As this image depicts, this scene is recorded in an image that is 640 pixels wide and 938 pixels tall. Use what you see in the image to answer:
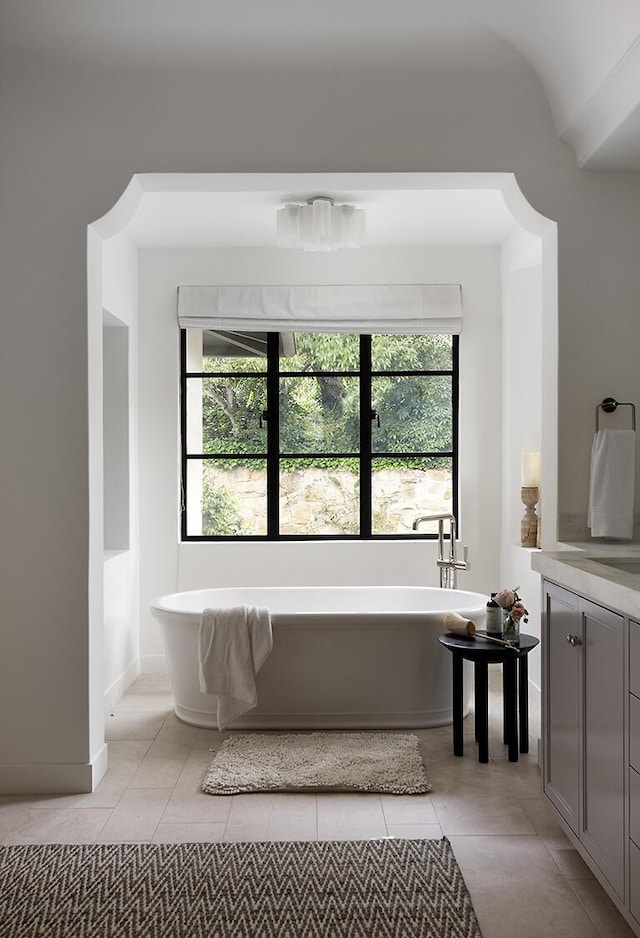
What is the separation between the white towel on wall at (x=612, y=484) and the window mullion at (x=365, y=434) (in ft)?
7.54

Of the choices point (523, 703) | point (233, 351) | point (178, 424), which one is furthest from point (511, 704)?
point (233, 351)

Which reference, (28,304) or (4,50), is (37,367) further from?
(4,50)

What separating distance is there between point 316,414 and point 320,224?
4.95 ft

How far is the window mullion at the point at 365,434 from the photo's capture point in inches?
208

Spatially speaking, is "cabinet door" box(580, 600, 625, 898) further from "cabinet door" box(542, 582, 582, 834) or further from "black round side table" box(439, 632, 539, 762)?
"black round side table" box(439, 632, 539, 762)

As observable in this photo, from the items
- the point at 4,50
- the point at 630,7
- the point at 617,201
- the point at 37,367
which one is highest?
the point at 4,50

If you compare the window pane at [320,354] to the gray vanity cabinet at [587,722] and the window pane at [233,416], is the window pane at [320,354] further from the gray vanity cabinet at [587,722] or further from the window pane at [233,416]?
the gray vanity cabinet at [587,722]

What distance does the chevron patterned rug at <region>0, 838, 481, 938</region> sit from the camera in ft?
7.43

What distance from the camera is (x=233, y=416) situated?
5.31 meters

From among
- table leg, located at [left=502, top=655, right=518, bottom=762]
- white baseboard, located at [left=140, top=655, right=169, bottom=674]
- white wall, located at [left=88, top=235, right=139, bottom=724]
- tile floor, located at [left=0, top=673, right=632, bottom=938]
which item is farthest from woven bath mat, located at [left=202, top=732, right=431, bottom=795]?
white baseboard, located at [left=140, top=655, right=169, bottom=674]

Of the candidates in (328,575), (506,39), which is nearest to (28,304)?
(506,39)

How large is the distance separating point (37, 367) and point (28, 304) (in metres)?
0.24

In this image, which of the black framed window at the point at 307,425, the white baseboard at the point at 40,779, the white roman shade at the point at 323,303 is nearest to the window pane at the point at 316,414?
the black framed window at the point at 307,425

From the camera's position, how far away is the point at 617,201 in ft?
10.4
